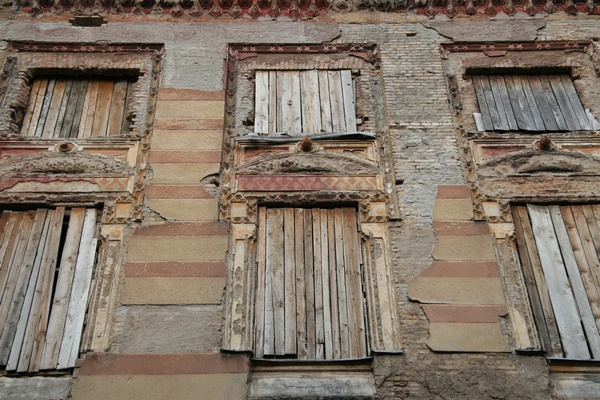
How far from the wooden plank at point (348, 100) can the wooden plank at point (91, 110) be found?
3534mm

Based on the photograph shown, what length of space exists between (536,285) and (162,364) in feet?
14.1

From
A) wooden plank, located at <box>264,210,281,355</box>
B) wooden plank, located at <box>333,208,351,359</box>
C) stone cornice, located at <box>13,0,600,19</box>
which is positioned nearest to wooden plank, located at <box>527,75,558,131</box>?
stone cornice, located at <box>13,0,600,19</box>

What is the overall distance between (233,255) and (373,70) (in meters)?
3.76

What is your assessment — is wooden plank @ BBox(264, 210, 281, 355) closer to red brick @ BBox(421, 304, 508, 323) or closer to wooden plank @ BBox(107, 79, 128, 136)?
red brick @ BBox(421, 304, 508, 323)

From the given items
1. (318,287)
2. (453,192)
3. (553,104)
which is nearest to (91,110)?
(318,287)

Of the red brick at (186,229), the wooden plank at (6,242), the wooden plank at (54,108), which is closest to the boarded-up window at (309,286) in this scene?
the red brick at (186,229)

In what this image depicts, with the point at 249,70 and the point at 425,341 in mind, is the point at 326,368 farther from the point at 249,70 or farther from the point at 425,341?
the point at 249,70

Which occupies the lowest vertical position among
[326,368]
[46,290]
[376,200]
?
[326,368]

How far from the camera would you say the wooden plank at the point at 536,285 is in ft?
24.0

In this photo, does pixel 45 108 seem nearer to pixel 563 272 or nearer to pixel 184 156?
pixel 184 156

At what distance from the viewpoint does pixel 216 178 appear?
27.8 feet

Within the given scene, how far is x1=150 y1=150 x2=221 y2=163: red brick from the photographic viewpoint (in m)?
8.62

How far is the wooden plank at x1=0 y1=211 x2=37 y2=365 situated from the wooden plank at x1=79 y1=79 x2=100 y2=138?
58.2 inches

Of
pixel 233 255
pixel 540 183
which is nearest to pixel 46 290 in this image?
pixel 233 255
